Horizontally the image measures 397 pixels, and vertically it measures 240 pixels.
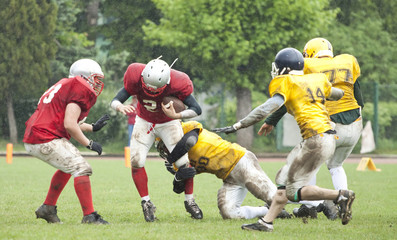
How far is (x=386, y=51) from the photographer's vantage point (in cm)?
2742

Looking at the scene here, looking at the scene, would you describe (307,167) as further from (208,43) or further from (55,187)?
(208,43)

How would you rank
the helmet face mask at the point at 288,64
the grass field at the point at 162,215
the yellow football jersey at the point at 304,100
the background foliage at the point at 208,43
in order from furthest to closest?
1. the background foliage at the point at 208,43
2. the helmet face mask at the point at 288,64
3. the yellow football jersey at the point at 304,100
4. the grass field at the point at 162,215

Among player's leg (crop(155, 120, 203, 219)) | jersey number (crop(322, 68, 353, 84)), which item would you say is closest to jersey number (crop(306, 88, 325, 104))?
jersey number (crop(322, 68, 353, 84))

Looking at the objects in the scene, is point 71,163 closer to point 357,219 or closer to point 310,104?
point 310,104

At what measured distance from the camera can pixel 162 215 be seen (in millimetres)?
7750

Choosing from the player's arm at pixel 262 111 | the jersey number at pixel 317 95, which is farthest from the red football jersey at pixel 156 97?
the jersey number at pixel 317 95

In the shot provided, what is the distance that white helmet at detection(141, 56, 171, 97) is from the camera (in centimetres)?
704

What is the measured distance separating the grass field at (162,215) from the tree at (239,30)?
31.0 ft

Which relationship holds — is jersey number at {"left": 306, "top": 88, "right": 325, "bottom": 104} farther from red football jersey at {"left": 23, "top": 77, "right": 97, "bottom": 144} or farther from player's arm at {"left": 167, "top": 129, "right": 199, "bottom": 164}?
red football jersey at {"left": 23, "top": 77, "right": 97, "bottom": 144}

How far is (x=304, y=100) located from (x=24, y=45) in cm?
1919

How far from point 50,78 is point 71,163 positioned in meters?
19.6

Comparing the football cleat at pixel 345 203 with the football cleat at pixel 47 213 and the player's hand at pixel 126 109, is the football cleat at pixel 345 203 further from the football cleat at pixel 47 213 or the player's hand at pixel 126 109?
the football cleat at pixel 47 213

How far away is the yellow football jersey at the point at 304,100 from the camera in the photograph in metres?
6.29

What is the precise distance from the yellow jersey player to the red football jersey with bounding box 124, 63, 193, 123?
366mm
